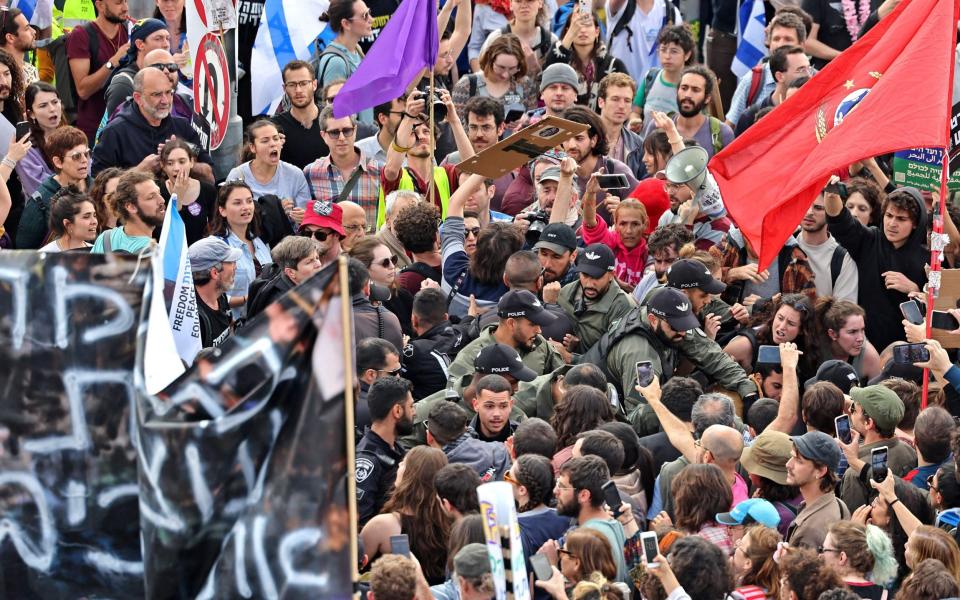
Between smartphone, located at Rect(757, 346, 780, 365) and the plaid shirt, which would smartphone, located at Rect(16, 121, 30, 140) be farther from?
smartphone, located at Rect(757, 346, 780, 365)

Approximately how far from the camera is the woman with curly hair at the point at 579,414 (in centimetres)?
808

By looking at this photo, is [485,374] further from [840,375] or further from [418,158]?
[418,158]

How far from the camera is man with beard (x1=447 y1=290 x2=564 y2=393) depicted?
30.0 ft

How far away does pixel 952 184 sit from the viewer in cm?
1147

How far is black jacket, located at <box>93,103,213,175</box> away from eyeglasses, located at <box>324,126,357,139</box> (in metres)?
0.86

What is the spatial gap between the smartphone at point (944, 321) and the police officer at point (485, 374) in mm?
2155

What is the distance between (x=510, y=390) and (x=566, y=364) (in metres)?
1.02

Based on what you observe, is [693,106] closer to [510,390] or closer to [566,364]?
[566,364]

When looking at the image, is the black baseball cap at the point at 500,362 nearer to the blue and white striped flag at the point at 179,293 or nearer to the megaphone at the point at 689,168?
the blue and white striped flag at the point at 179,293

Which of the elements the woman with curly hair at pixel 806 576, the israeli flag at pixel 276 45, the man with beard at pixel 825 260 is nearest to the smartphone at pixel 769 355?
the man with beard at pixel 825 260

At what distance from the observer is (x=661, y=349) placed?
30.8 feet

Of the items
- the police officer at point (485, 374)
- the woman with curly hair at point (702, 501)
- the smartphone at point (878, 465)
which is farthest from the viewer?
the police officer at point (485, 374)

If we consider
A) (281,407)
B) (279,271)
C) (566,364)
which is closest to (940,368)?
(566,364)

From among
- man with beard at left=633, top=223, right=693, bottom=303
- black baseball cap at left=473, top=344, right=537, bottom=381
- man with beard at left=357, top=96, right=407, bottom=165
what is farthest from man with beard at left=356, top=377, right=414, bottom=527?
man with beard at left=357, top=96, right=407, bottom=165
